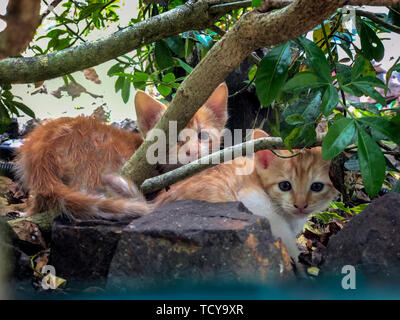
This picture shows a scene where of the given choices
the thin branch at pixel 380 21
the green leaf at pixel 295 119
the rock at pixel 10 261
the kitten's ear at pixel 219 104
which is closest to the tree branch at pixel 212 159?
the green leaf at pixel 295 119

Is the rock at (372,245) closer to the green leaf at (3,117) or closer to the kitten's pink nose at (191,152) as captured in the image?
the kitten's pink nose at (191,152)

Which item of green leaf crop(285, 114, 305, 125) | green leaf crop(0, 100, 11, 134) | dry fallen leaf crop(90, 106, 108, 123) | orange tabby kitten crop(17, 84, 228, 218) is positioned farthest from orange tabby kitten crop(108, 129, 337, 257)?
green leaf crop(0, 100, 11, 134)

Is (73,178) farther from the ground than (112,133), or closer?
closer

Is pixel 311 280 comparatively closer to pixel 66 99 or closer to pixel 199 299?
pixel 199 299

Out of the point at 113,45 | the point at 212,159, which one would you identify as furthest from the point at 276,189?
the point at 113,45

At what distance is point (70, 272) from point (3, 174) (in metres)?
1.07

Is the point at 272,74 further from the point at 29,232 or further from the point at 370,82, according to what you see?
the point at 29,232

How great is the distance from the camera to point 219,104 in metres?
1.90

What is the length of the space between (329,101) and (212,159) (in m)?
0.41

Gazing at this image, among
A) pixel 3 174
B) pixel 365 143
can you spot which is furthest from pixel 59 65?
pixel 3 174

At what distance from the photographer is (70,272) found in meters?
0.90

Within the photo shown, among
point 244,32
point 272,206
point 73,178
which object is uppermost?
point 244,32

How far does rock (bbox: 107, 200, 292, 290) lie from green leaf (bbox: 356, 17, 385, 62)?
0.71 m

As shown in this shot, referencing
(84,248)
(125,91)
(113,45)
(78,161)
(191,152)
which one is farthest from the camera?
(125,91)
